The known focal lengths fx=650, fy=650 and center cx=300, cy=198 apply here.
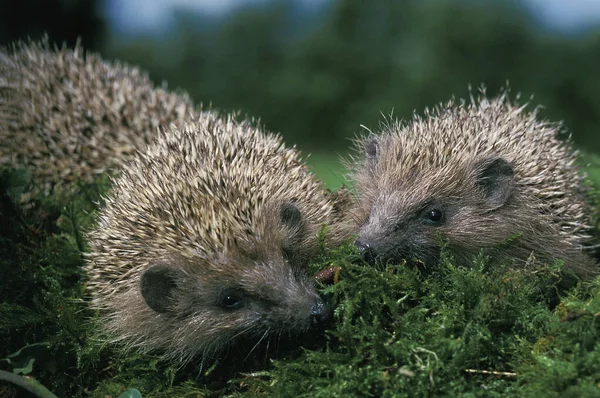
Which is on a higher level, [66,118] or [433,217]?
[66,118]

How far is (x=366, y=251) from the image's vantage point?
3113 millimetres

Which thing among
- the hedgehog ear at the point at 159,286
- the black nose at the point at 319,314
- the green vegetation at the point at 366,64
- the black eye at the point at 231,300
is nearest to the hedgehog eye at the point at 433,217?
the black nose at the point at 319,314

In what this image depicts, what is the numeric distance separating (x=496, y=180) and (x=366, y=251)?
83 cm

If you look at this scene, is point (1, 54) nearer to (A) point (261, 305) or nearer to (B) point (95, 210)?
(B) point (95, 210)

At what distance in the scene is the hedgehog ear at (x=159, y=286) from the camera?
2.90m

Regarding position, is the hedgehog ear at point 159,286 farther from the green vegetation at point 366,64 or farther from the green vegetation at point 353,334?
the green vegetation at point 366,64

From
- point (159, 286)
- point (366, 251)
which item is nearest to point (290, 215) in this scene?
point (366, 251)

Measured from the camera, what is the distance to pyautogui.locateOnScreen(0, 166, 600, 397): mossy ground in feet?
8.14

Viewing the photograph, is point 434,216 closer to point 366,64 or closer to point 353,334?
point 353,334

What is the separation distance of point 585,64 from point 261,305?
524 inches

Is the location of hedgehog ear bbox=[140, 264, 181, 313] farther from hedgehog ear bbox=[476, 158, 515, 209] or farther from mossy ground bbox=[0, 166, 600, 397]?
hedgehog ear bbox=[476, 158, 515, 209]

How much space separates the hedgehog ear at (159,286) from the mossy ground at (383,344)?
0.96 feet

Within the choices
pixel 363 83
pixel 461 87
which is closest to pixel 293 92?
pixel 363 83

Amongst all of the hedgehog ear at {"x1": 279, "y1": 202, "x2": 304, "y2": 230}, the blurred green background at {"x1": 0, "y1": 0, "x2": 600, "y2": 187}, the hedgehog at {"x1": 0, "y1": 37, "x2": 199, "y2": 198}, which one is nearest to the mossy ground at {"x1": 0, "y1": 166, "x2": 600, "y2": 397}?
the hedgehog ear at {"x1": 279, "y1": 202, "x2": 304, "y2": 230}
